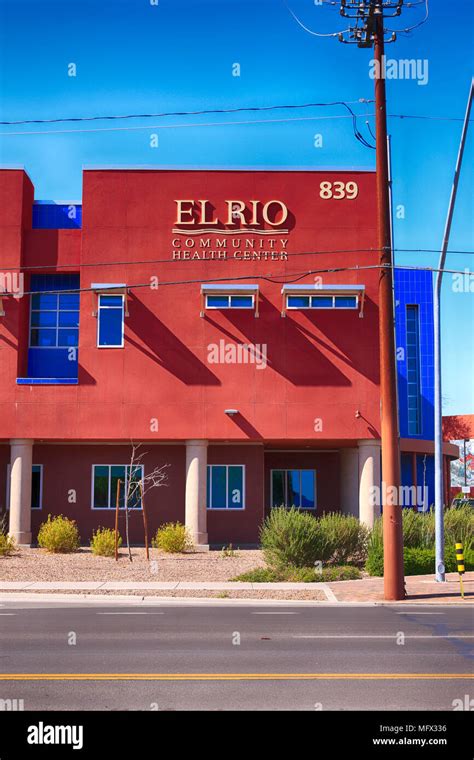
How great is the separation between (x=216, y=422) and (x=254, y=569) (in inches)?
296

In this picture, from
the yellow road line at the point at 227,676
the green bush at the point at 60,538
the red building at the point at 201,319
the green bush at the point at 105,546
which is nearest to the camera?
the yellow road line at the point at 227,676

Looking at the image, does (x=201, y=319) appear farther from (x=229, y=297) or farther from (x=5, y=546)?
(x=5, y=546)

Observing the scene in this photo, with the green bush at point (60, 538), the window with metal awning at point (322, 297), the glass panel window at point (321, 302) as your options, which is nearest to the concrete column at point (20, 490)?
the green bush at point (60, 538)

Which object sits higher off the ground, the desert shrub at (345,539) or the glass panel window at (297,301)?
the glass panel window at (297,301)

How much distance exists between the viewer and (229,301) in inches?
1156

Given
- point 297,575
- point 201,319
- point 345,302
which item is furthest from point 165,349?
point 297,575

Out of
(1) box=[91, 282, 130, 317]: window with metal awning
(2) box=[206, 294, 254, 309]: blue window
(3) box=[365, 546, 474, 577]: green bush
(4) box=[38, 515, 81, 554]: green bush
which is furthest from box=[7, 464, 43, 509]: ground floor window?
Answer: (3) box=[365, 546, 474, 577]: green bush

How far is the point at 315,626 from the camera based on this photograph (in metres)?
14.1

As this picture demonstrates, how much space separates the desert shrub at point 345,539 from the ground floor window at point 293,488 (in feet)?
30.9

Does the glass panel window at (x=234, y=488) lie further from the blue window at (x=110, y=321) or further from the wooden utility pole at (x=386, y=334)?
the wooden utility pole at (x=386, y=334)

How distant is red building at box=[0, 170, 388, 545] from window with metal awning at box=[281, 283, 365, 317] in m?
0.05

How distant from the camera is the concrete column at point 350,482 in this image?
31234mm

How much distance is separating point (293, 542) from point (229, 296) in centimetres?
1046

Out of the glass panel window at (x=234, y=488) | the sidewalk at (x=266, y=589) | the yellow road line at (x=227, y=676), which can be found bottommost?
the sidewalk at (x=266, y=589)
